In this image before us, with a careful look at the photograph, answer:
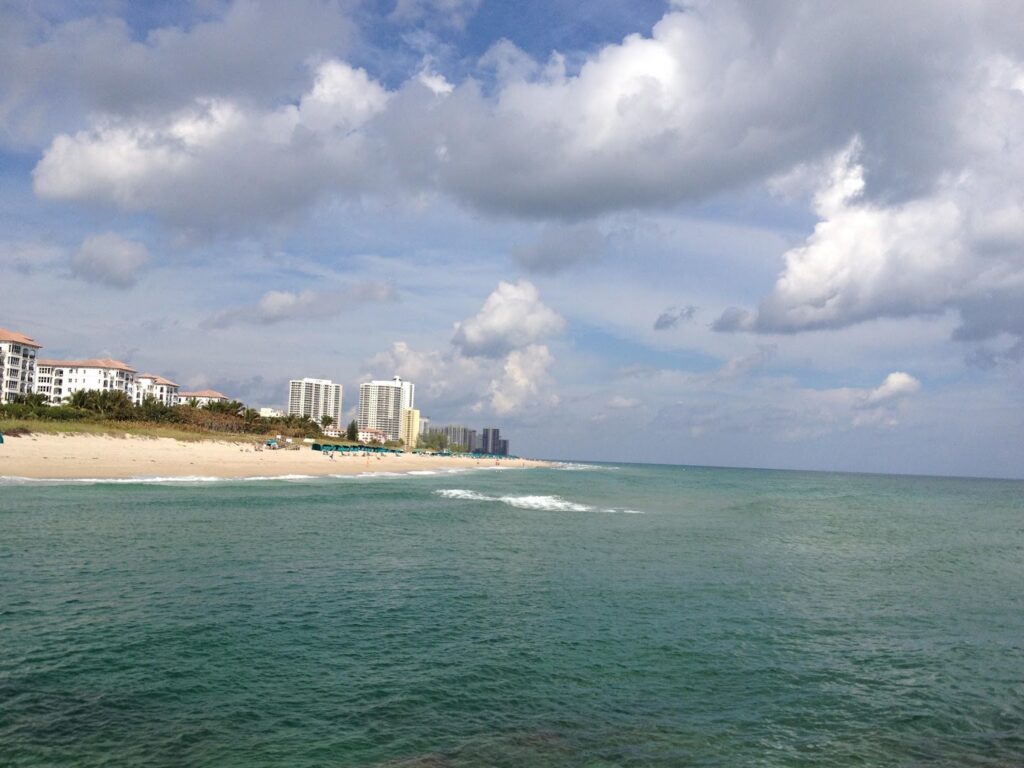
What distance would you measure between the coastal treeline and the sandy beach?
10984 millimetres

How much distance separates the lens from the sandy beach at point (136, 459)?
179ft

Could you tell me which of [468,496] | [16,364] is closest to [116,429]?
[468,496]

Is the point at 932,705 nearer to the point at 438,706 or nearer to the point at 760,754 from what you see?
the point at 760,754

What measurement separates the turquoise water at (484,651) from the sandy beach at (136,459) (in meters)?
27.0

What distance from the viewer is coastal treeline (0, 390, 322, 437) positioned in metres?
84.0

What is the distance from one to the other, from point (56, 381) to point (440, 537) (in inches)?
7126

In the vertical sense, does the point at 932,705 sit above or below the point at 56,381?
below

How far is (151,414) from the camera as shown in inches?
4355

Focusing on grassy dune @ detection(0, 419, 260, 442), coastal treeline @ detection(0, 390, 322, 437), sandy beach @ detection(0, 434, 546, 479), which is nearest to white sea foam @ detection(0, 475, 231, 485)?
sandy beach @ detection(0, 434, 546, 479)

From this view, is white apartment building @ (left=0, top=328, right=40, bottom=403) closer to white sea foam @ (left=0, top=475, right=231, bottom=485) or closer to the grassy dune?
the grassy dune

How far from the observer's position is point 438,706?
11.9 meters

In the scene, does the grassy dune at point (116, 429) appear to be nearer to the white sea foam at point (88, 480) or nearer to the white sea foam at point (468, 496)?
the white sea foam at point (88, 480)

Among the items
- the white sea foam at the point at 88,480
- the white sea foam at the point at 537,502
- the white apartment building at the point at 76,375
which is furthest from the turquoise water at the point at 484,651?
the white apartment building at the point at 76,375

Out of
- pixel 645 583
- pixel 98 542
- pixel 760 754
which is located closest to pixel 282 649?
pixel 760 754
